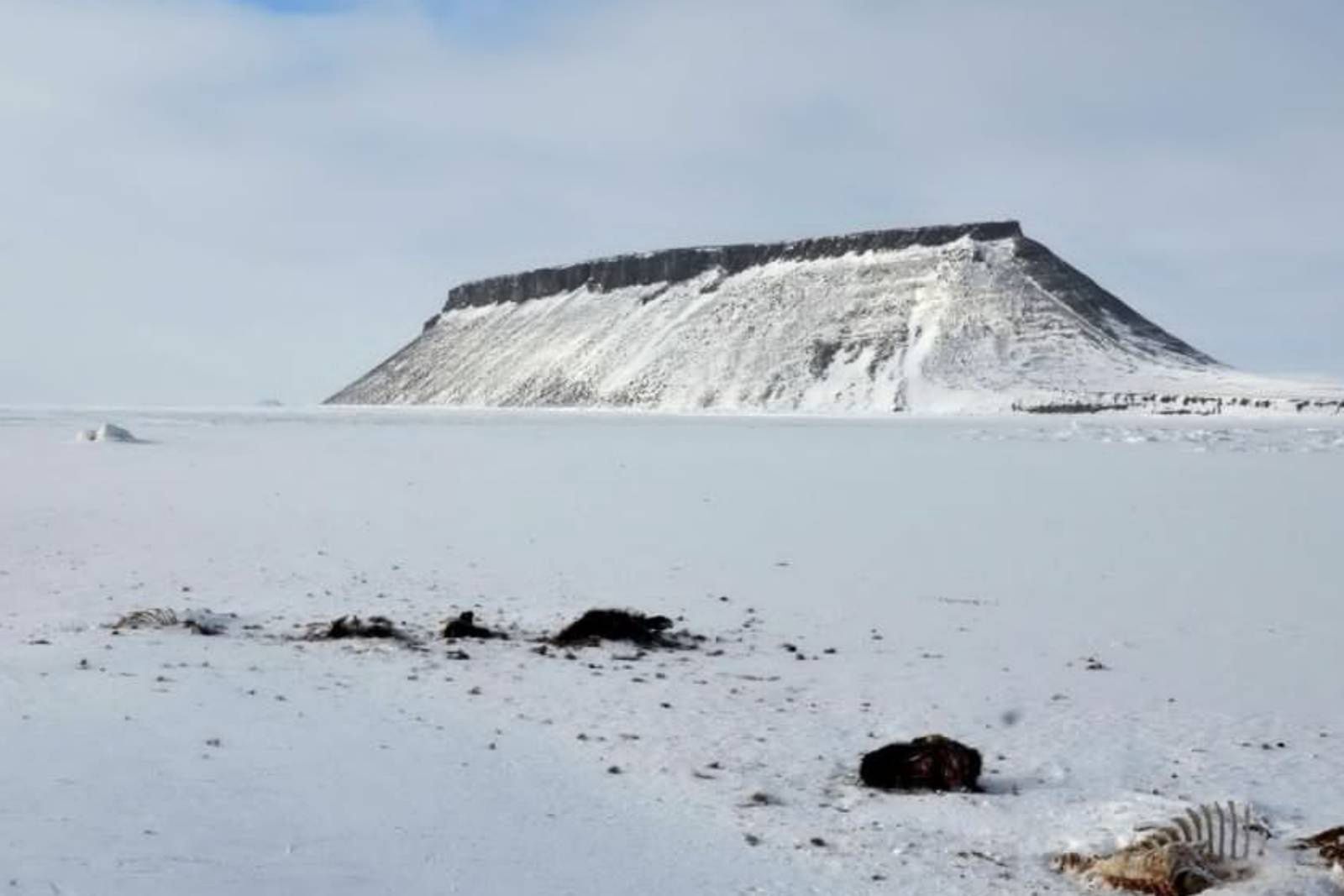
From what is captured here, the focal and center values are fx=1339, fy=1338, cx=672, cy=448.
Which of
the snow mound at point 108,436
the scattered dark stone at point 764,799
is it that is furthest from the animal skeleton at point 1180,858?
the snow mound at point 108,436

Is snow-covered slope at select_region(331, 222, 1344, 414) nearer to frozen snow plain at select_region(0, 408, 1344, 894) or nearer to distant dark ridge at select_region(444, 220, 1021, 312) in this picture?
distant dark ridge at select_region(444, 220, 1021, 312)

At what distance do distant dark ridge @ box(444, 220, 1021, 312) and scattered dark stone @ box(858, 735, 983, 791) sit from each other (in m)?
145

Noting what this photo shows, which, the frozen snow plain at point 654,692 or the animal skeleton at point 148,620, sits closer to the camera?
the frozen snow plain at point 654,692

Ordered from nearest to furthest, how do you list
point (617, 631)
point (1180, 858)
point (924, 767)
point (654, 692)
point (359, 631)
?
point (1180, 858) < point (924, 767) < point (654, 692) < point (359, 631) < point (617, 631)

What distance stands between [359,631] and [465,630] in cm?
82

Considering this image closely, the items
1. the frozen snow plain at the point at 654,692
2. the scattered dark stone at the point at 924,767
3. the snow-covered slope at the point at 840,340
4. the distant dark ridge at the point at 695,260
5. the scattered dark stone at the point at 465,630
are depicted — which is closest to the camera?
the frozen snow plain at the point at 654,692

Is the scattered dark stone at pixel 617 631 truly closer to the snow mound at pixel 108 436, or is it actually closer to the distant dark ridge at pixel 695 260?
the snow mound at pixel 108 436

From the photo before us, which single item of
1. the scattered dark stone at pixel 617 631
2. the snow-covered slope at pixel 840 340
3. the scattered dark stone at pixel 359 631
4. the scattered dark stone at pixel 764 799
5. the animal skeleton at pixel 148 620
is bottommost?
the scattered dark stone at pixel 764 799

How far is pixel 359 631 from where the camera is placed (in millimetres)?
10430

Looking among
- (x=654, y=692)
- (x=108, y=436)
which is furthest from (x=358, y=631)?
(x=108, y=436)

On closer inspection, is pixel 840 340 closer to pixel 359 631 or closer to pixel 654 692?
pixel 359 631

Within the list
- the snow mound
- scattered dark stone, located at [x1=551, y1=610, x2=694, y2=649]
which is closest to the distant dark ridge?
the snow mound

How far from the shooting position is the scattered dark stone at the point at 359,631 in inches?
408

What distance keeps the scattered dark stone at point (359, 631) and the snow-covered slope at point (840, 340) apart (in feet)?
273
